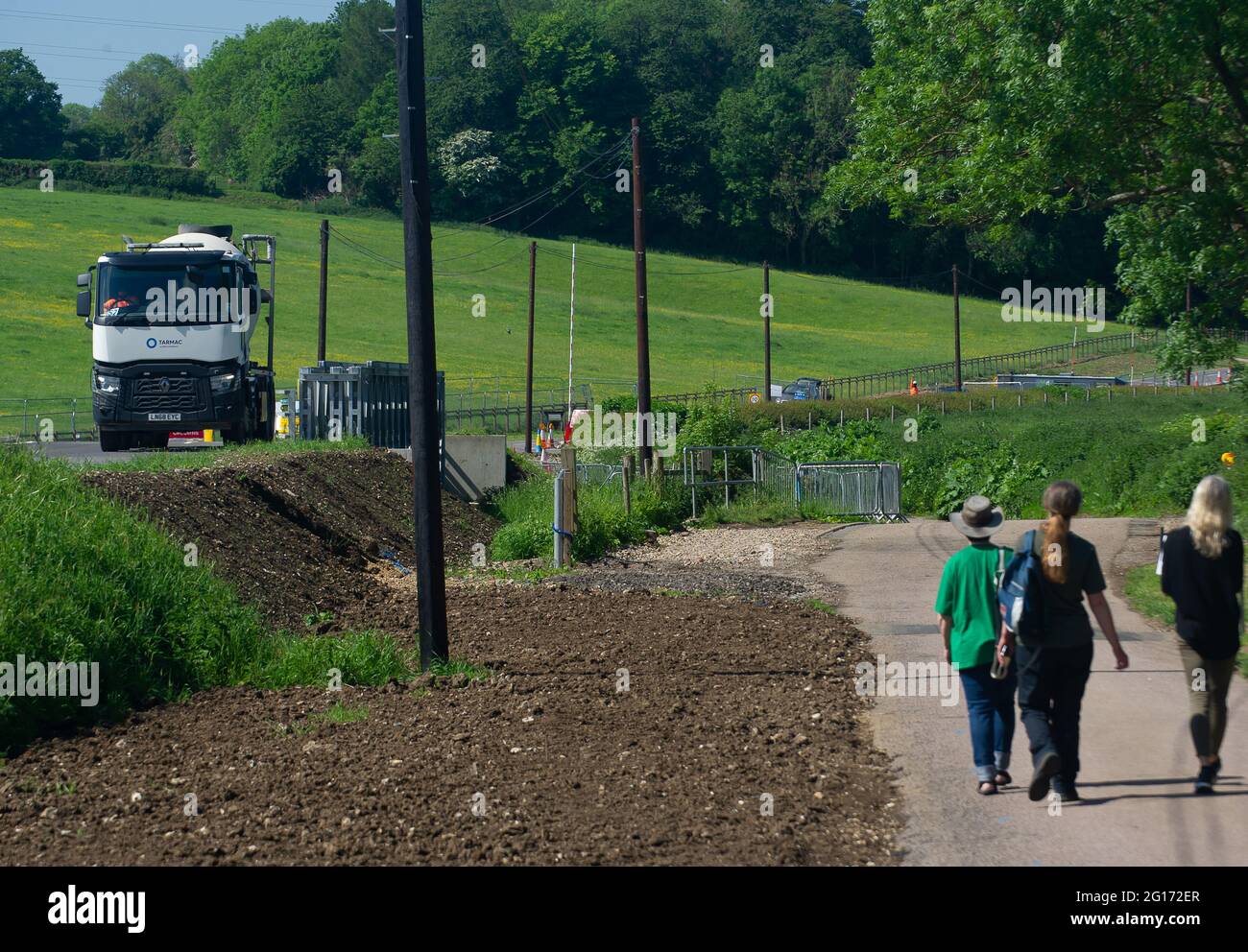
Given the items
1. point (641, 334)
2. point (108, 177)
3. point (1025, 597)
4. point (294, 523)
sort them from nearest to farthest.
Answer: point (1025, 597) < point (294, 523) < point (641, 334) < point (108, 177)

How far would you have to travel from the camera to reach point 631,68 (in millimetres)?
120000

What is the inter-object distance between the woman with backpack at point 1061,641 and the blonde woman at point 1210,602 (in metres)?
0.59

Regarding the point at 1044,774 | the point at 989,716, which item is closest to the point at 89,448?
the point at 989,716

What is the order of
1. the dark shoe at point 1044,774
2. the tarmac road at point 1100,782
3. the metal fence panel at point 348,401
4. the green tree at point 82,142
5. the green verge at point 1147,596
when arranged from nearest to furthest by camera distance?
the tarmac road at point 1100,782
the dark shoe at point 1044,774
the green verge at point 1147,596
the metal fence panel at point 348,401
the green tree at point 82,142

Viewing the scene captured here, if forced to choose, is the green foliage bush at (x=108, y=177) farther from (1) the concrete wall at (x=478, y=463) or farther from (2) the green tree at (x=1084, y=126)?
(2) the green tree at (x=1084, y=126)

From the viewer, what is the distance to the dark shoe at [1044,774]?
270 inches

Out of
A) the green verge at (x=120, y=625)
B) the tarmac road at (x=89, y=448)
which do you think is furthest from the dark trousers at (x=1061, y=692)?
the tarmac road at (x=89, y=448)

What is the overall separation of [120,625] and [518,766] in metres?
4.37

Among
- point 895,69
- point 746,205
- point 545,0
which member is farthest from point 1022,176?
point 545,0

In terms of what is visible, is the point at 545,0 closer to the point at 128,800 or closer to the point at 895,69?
the point at 895,69

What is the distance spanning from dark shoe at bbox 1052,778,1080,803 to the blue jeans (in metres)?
0.37

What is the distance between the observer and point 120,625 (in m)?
10.8

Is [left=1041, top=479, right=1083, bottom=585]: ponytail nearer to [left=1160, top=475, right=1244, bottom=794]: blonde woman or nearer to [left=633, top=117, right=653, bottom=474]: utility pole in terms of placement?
[left=1160, top=475, right=1244, bottom=794]: blonde woman

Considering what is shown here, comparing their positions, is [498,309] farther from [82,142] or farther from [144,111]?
[144,111]
